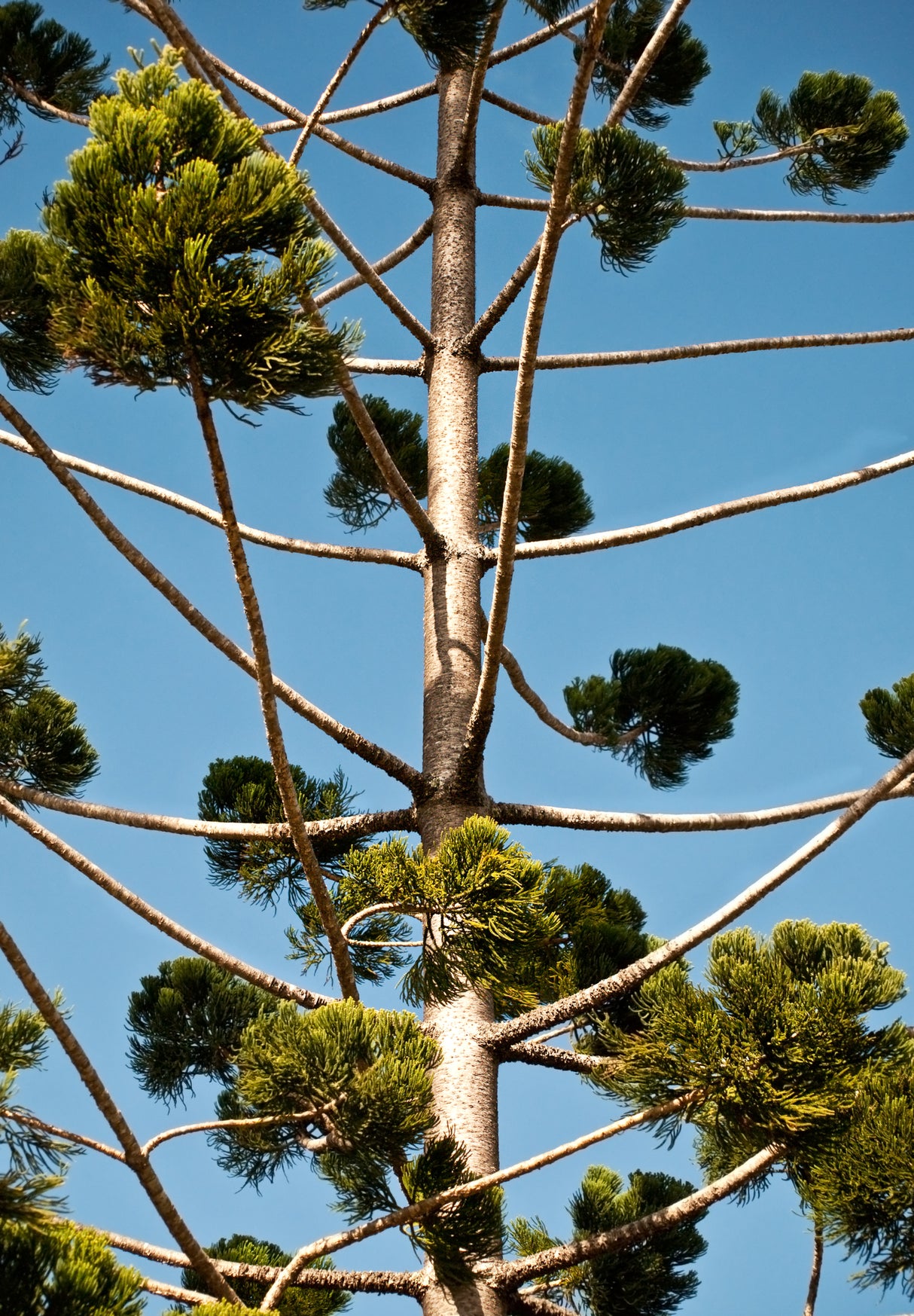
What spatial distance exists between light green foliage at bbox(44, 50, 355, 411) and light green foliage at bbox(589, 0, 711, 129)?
367 cm

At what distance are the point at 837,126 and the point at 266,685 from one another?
13.6ft

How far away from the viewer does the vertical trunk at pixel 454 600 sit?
371 cm

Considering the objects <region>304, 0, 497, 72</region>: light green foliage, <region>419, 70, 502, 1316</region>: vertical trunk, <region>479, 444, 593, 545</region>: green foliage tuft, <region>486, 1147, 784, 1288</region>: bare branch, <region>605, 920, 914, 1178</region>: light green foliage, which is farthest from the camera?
<region>479, 444, 593, 545</region>: green foliage tuft

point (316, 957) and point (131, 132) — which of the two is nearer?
point (131, 132)

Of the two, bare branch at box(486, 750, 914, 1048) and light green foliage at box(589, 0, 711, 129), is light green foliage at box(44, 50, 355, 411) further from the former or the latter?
light green foliage at box(589, 0, 711, 129)

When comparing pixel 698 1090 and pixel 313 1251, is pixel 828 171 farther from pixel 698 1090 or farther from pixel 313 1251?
pixel 313 1251

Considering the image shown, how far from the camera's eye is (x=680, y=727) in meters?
5.90

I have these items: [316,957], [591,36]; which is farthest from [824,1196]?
[591,36]

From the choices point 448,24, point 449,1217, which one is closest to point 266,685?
point 449,1217

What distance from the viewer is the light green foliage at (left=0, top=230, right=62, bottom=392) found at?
3775 mm

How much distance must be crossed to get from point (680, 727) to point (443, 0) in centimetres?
298

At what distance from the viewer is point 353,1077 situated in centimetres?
309

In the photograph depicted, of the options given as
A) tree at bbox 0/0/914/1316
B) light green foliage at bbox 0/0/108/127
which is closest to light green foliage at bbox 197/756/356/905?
tree at bbox 0/0/914/1316

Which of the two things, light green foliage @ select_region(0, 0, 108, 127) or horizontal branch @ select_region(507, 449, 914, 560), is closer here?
horizontal branch @ select_region(507, 449, 914, 560)
